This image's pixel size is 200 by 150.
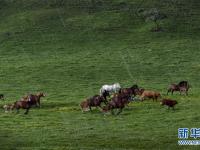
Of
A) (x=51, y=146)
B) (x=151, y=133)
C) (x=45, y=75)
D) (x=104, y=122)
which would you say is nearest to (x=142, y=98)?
(x=104, y=122)

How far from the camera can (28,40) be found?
244 ft

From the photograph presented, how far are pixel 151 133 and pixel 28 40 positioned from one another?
45.9 m

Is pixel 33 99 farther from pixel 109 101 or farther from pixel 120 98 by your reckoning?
pixel 120 98

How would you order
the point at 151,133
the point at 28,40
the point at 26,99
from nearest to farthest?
the point at 151,133 → the point at 26,99 → the point at 28,40

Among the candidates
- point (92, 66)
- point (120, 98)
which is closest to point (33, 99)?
point (120, 98)

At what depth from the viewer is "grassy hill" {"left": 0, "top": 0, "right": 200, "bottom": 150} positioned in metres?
31.3

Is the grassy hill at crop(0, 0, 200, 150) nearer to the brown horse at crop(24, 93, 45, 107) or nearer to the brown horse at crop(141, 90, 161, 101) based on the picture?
the brown horse at crop(141, 90, 161, 101)

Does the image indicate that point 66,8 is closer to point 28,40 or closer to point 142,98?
point 28,40

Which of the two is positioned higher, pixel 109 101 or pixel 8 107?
pixel 109 101

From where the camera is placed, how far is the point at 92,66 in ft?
200

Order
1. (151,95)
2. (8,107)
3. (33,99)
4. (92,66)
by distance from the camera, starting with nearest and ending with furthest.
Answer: (8,107)
(33,99)
(151,95)
(92,66)

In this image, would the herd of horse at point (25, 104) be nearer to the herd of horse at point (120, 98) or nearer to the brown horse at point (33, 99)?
the brown horse at point (33, 99)

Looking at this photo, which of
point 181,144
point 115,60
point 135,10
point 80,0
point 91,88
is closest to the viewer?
point 181,144

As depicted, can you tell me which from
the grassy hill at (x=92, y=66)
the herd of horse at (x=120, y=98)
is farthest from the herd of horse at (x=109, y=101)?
the grassy hill at (x=92, y=66)
